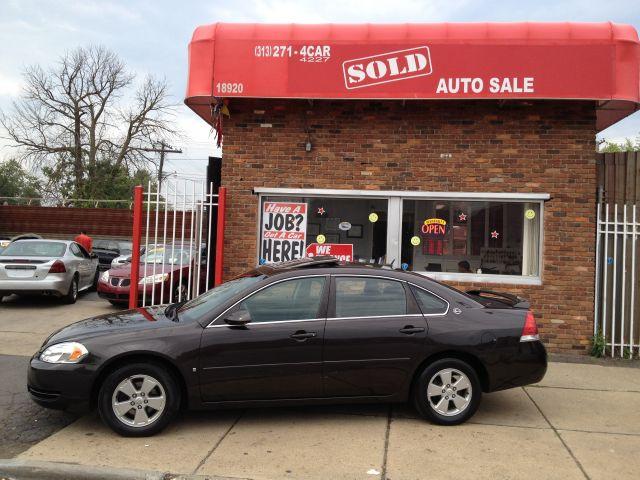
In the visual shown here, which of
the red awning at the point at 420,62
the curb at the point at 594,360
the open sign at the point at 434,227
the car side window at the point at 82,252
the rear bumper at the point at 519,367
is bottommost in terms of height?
the curb at the point at 594,360

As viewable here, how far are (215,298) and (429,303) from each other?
202 centimetres

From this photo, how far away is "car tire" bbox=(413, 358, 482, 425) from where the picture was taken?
4941 millimetres

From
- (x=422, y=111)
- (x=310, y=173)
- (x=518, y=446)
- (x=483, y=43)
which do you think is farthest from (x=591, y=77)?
(x=518, y=446)

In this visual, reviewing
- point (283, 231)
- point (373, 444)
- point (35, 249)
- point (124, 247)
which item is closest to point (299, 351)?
point (373, 444)

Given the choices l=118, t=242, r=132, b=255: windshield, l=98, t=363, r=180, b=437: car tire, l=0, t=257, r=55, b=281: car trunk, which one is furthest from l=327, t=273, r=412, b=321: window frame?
l=118, t=242, r=132, b=255: windshield

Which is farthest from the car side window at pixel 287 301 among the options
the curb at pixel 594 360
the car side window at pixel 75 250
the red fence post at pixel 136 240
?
the car side window at pixel 75 250

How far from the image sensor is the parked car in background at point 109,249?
20.1 metres

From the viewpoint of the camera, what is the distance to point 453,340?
16.2 ft

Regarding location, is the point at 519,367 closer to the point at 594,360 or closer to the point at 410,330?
the point at 410,330

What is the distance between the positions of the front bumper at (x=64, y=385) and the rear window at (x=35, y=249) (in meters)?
7.88

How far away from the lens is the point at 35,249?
38.8ft

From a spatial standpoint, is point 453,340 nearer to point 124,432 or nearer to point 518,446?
point 518,446

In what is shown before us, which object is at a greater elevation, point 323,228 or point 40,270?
point 323,228

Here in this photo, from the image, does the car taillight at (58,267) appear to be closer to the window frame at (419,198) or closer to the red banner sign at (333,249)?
the window frame at (419,198)
